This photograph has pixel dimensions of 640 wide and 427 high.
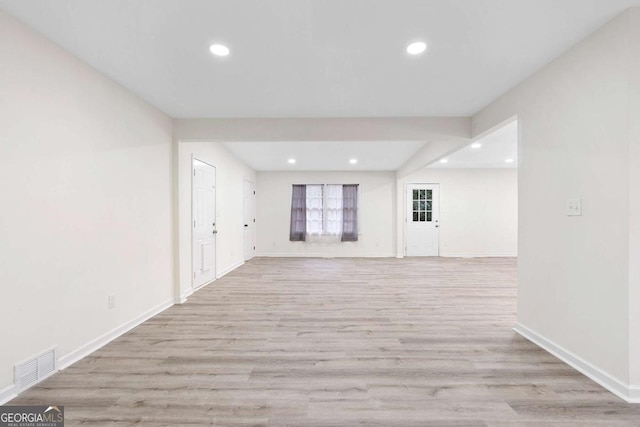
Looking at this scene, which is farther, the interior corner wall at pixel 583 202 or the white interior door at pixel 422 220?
the white interior door at pixel 422 220

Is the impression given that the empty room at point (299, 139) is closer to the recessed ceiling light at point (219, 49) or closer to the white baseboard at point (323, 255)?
the recessed ceiling light at point (219, 49)

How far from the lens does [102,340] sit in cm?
251

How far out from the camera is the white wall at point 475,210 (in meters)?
7.74

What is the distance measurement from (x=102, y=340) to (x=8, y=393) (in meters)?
0.75

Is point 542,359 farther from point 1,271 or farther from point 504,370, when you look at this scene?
point 1,271

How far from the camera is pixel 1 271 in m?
1.72

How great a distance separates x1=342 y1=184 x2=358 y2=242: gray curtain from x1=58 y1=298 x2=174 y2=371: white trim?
5.20 m

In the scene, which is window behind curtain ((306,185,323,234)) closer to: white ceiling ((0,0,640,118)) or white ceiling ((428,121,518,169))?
white ceiling ((428,121,518,169))

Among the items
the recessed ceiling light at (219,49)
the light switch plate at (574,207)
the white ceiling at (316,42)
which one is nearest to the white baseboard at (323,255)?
the white ceiling at (316,42)

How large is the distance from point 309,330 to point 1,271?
7.65ft

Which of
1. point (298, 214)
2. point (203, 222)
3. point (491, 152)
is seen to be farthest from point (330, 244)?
point (491, 152)

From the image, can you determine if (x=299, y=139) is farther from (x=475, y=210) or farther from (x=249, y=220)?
(x=475, y=210)

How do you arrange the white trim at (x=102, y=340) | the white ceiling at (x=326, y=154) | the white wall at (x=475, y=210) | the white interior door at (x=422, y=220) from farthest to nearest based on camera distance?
1. the white interior door at (x=422, y=220)
2. the white wall at (x=475, y=210)
3. the white ceiling at (x=326, y=154)
4. the white trim at (x=102, y=340)

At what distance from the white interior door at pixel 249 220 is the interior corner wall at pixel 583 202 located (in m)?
5.75
